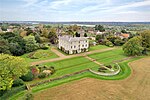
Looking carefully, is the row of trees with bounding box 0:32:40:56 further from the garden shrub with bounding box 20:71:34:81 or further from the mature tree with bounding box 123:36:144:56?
the mature tree with bounding box 123:36:144:56

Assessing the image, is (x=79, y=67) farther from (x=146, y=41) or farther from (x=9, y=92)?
(x=146, y=41)

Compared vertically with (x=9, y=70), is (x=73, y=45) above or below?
above

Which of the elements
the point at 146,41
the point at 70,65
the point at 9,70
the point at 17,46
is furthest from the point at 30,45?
the point at 146,41

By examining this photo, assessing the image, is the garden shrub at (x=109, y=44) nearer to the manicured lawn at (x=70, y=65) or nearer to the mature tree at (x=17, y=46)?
the manicured lawn at (x=70, y=65)

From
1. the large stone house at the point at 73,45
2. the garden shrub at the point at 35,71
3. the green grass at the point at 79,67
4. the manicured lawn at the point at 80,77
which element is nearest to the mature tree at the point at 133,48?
the green grass at the point at 79,67

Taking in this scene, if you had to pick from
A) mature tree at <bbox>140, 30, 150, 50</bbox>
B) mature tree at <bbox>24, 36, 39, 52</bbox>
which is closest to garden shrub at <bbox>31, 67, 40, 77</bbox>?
mature tree at <bbox>24, 36, 39, 52</bbox>

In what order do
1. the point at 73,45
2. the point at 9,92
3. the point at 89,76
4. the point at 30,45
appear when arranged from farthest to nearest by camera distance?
the point at 30,45, the point at 73,45, the point at 89,76, the point at 9,92

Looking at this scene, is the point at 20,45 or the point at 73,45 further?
the point at 20,45

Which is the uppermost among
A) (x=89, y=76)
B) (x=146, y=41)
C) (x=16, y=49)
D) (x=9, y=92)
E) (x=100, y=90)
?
(x=146, y=41)

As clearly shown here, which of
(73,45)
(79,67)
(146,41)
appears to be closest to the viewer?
(79,67)
